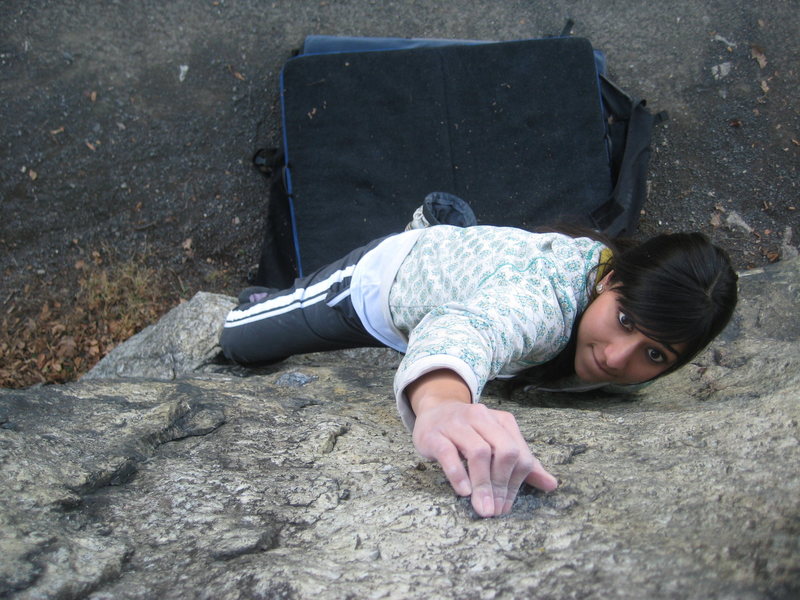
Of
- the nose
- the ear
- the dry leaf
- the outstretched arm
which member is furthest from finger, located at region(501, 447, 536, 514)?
the dry leaf

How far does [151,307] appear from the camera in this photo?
365cm

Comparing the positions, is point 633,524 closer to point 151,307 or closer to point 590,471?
point 590,471

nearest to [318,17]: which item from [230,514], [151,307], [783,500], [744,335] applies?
[151,307]

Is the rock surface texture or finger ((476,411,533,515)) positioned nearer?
the rock surface texture

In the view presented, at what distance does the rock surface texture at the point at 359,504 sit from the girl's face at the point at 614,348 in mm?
144

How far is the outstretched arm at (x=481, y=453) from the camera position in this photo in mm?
1192

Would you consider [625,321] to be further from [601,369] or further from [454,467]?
[454,467]

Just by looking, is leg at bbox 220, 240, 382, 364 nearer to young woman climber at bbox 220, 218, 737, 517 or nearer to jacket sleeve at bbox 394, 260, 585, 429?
young woman climber at bbox 220, 218, 737, 517

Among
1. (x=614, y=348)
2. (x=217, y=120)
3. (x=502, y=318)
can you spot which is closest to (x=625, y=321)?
(x=614, y=348)

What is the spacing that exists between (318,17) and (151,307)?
2.18 metres

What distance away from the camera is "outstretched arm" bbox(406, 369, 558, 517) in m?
1.19

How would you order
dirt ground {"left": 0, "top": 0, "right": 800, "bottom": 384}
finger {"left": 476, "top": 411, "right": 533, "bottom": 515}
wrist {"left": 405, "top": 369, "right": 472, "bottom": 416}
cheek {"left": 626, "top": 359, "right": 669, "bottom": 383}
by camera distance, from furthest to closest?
dirt ground {"left": 0, "top": 0, "right": 800, "bottom": 384} < cheek {"left": 626, "top": 359, "right": 669, "bottom": 383} < wrist {"left": 405, "top": 369, "right": 472, "bottom": 416} < finger {"left": 476, "top": 411, "right": 533, "bottom": 515}

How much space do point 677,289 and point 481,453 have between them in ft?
2.72

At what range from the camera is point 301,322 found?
2.56 m
